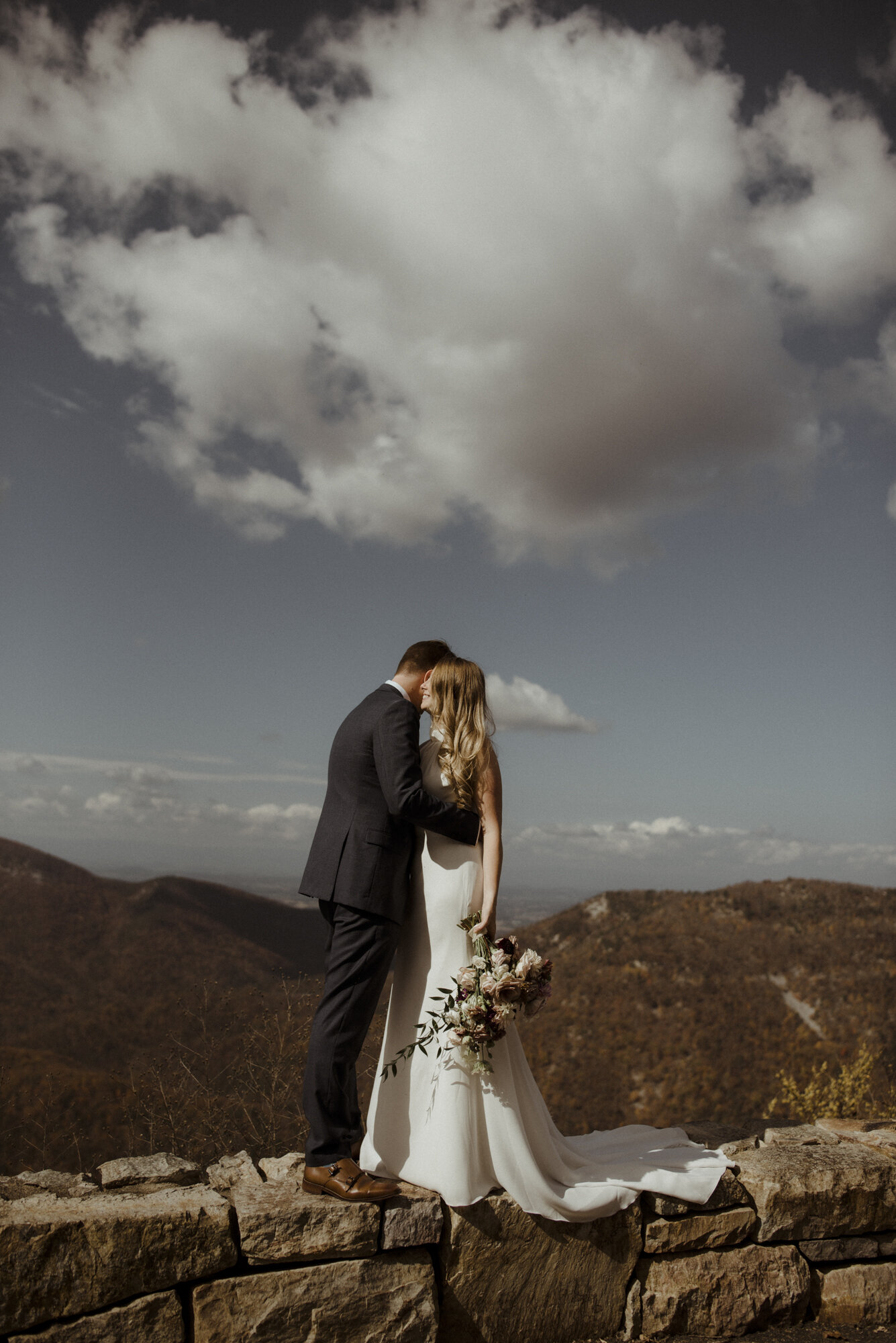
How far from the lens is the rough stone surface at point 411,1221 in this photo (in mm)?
2814

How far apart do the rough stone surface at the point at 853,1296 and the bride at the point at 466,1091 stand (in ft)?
2.54

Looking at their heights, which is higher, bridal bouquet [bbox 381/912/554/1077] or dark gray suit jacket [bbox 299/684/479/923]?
dark gray suit jacket [bbox 299/684/479/923]

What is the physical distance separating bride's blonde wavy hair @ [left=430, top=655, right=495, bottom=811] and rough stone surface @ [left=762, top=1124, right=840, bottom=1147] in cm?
286

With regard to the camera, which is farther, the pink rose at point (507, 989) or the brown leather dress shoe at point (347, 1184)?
the pink rose at point (507, 989)

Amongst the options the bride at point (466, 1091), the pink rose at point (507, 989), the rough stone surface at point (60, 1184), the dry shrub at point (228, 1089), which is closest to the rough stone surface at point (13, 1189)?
the rough stone surface at point (60, 1184)

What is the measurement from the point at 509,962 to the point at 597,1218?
1.17 m

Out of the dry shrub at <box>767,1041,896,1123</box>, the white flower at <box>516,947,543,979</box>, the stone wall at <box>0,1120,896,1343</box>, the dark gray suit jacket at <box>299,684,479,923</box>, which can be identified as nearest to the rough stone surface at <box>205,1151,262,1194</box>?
the stone wall at <box>0,1120,896,1343</box>

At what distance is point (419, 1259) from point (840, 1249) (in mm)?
2202

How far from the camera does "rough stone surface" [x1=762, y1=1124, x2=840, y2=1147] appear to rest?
166 inches

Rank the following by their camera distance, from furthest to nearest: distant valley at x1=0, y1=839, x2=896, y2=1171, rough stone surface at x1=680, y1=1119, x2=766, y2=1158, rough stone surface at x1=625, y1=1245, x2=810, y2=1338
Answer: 1. distant valley at x1=0, y1=839, x2=896, y2=1171
2. rough stone surface at x1=680, y1=1119, x2=766, y2=1158
3. rough stone surface at x1=625, y1=1245, x2=810, y2=1338

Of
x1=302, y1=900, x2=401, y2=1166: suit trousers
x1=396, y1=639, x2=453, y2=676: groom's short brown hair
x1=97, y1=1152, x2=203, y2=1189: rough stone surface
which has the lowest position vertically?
x1=97, y1=1152, x2=203, y2=1189: rough stone surface

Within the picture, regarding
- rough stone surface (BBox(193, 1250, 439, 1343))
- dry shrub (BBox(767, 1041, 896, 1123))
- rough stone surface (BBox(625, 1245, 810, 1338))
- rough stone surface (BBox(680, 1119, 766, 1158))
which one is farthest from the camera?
dry shrub (BBox(767, 1041, 896, 1123))

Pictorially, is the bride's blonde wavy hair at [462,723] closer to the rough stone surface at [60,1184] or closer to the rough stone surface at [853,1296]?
the rough stone surface at [60,1184]

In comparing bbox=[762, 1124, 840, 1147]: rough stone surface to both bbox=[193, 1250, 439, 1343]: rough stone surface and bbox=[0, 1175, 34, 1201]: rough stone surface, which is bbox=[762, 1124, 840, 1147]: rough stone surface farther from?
bbox=[0, 1175, 34, 1201]: rough stone surface
